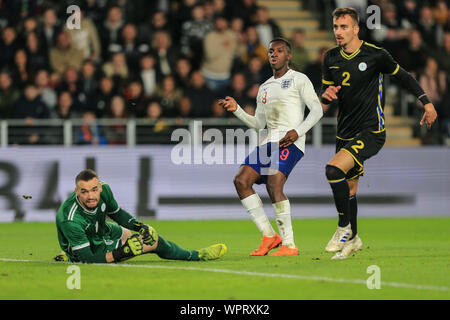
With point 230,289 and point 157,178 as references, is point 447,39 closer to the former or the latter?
point 157,178

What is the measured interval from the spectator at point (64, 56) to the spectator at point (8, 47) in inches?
26.4

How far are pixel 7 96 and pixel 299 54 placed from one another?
535 cm

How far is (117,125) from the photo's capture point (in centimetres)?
1622

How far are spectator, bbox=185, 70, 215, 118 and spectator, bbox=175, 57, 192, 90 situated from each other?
7.6 inches

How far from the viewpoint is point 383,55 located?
947 centimetres

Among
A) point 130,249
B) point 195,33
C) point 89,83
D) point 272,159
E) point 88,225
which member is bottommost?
point 130,249

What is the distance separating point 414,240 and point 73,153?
6.35 m

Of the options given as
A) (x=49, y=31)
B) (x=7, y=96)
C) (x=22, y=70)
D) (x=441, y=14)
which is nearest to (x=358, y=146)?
(x=7, y=96)

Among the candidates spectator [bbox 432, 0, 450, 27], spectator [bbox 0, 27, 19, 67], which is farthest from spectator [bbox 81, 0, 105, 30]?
spectator [bbox 432, 0, 450, 27]

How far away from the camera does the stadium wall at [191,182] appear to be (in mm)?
15648

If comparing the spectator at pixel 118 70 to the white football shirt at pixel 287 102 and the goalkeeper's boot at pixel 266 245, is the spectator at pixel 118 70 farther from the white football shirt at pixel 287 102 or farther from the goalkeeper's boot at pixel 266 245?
the goalkeeper's boot at pixel 266 245

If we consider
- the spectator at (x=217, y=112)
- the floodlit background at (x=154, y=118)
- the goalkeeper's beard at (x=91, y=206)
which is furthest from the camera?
the spectator at (x=217, y=112)

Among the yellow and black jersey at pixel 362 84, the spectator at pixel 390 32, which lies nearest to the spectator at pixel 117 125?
the spectator at pixel 390 32

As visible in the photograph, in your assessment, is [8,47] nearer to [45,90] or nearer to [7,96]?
[7,96]
